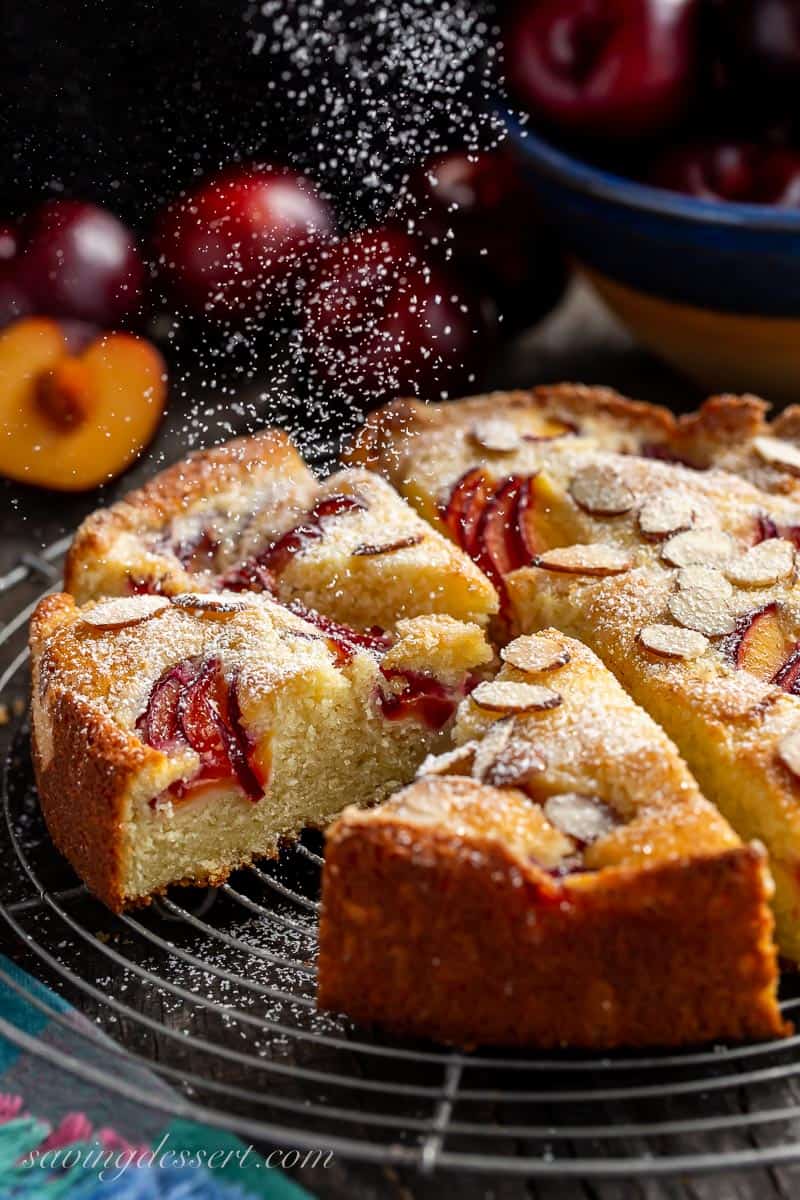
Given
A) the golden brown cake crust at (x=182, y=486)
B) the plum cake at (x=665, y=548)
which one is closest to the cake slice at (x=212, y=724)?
the golden brown cake crust at (x=182, y=486)

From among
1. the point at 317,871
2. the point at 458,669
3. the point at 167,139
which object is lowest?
the point at 317,871

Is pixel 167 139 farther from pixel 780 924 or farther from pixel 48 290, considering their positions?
pixel 780 924

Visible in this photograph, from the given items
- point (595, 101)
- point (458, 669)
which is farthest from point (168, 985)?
point (595, 101)

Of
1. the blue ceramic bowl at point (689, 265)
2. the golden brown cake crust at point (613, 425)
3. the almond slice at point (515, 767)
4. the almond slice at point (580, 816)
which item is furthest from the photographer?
the blue ceramic bowl at point (689, 265)

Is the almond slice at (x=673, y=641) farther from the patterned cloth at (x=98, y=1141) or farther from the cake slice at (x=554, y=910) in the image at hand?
the patterned cloth at (x=98, y=1141)

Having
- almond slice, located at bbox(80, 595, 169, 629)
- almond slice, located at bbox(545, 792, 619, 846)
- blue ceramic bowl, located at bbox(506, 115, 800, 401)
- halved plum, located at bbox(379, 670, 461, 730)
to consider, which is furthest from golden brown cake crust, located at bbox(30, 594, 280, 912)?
blue ceramic bowl, located at bbox(506, 115, 800, 401)
